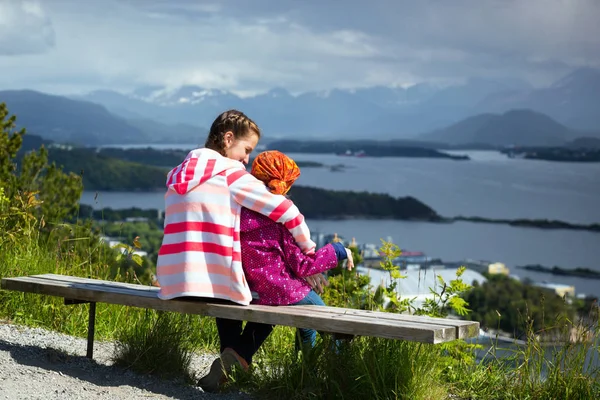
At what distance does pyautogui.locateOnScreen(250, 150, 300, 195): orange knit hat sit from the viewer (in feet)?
10.6

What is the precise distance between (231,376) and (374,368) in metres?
0.68

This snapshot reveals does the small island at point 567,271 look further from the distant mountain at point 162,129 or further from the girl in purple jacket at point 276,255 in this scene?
the girl in purple jacket at point 276,255

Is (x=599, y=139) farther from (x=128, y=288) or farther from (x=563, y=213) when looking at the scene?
(x=128, y=288)

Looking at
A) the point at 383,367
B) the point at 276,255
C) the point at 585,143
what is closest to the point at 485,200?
the point at 585,143

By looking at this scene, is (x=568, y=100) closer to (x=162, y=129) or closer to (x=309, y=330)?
(x=162, y=129)

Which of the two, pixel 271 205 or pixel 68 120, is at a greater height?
pixel 68 120

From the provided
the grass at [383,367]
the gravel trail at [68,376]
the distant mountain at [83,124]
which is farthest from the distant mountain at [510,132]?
the gravel trail at [68,376]

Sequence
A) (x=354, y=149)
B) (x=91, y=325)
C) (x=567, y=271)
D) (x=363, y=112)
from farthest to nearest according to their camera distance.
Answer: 1. (x=363, y=112)
2. (x=354, y=149)
3. (x=567, y=271)
4. (x=91, y=325)

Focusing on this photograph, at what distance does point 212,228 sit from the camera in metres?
3.23

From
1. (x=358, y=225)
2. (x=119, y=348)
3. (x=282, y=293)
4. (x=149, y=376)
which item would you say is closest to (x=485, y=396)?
(x=282, y=293)

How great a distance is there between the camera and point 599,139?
7950 centimetres

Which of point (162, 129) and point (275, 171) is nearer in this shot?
point (275, 171)

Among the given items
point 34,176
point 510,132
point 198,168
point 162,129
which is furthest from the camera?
point 162,129

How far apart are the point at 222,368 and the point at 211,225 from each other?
0.63 meters
